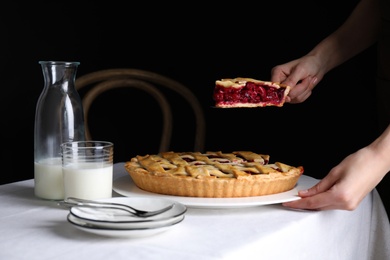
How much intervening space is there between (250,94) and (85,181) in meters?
0.63

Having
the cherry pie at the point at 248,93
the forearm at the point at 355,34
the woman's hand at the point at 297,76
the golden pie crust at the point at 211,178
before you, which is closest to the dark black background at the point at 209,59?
the forearm at the point at 355,34

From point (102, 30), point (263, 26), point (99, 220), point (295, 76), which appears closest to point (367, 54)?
point (263, 26)

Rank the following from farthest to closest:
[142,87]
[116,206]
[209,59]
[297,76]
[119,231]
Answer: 1. [209,59]
2. [142,87]
3. [297,76]
4. [116,206]
5. [119,231]

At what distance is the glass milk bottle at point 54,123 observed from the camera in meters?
1.36

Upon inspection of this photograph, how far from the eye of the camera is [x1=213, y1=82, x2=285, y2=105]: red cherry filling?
175 cm

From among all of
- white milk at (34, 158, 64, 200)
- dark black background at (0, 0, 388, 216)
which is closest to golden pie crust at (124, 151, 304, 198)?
white milk at (34, 158, 64, 200)

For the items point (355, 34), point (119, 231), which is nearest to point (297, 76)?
point (355, 34)

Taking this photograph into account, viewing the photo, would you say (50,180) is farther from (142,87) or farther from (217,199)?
(142,87)

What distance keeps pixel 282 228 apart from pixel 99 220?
1.11 ft

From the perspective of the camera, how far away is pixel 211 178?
132 cm

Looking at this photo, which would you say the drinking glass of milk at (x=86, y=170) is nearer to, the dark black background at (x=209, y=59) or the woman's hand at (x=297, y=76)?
the woman's hand at (x=297, y=76)

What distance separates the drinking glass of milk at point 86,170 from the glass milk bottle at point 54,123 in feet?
0.24

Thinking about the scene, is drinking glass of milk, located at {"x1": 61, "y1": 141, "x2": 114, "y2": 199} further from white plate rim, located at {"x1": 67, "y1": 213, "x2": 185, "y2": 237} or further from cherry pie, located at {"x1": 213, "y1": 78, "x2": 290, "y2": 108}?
cherry pie, located at {"x1": 213, "y1": 78, "x2": 290, "y2": 108}

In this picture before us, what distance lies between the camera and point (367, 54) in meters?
2.65
